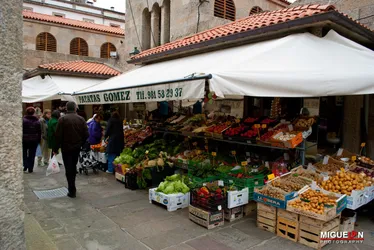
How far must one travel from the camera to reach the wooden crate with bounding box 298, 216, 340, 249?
3980 millimetres

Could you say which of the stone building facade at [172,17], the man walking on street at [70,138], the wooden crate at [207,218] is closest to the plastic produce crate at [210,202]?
the wooden crate at [207,218]

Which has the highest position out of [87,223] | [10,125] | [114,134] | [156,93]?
[156,93]

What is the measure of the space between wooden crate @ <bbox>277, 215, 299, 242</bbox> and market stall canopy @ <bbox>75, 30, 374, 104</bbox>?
1.91 metres

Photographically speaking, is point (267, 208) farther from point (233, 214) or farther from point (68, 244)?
point (68, 244)

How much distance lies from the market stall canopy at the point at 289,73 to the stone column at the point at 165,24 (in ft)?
28.0

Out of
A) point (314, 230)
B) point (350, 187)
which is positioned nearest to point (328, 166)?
point (350, 187)

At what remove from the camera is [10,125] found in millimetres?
1630

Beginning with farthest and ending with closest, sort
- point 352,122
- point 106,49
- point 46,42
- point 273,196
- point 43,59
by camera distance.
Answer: point 106,49, point 46,42, point 43,59, point 352,122, point 273,196

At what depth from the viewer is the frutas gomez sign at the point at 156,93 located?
4730 millimetres

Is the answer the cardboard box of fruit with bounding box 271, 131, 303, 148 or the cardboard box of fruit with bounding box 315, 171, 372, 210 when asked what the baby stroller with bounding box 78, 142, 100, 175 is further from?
the cardboard box of fruit with bounding box 315, 171, 372, 210

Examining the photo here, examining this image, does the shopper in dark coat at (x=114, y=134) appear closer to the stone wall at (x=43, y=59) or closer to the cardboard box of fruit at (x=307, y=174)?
the cardboard box of fruit at (x=307, y=174)

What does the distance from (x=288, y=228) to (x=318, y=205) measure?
0.58 m

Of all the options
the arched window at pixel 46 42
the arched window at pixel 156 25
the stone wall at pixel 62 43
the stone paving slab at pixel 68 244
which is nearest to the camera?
the stone paving slab at pixel 68 244

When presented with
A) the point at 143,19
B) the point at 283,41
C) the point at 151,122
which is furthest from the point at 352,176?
the point at 143,19
